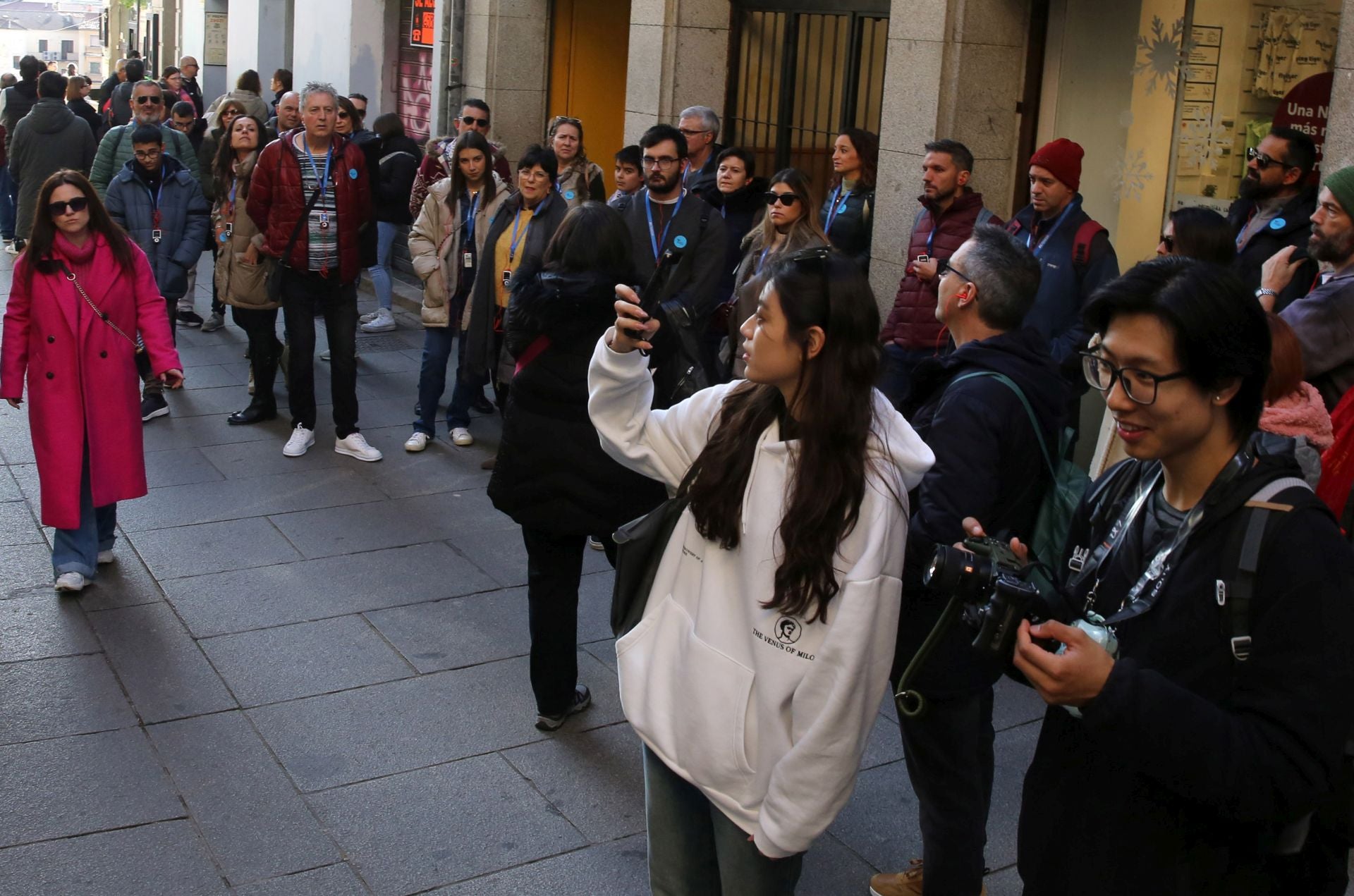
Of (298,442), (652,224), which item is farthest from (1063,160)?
(298,442)

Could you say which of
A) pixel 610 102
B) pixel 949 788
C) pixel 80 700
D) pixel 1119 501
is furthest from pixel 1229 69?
pixel 610 102

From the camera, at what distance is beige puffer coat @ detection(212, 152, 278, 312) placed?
30.2ft

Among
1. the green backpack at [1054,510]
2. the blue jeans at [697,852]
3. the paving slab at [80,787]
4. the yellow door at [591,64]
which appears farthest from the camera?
the yellow door at [591,64]

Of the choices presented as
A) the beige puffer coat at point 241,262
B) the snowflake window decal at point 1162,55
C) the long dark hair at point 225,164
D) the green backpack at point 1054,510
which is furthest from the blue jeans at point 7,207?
the green backpack at point 1054,510

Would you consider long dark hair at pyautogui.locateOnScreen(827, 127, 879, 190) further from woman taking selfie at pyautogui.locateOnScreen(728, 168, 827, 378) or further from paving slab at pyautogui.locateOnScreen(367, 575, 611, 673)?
paving slab at pyautogui.locateOnScreen(367, 575, 611, 673)

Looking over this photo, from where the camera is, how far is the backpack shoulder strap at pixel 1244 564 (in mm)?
2145

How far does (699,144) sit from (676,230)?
1.60 meters

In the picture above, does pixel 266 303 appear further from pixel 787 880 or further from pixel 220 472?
pixel 787 880

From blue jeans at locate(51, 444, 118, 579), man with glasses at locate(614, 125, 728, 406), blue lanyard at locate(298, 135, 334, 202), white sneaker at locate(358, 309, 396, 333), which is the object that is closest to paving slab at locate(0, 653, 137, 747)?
blue jeans at locate(51, 444, 118, 579)

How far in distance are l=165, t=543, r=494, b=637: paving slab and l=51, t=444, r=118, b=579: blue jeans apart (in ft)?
1.17

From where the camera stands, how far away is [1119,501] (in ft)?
8.39

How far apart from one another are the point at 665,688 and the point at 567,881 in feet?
4.68

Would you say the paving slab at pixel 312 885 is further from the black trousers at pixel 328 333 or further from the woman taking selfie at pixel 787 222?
the black trousers at pixel 328 333

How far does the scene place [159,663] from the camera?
5.62 metres
